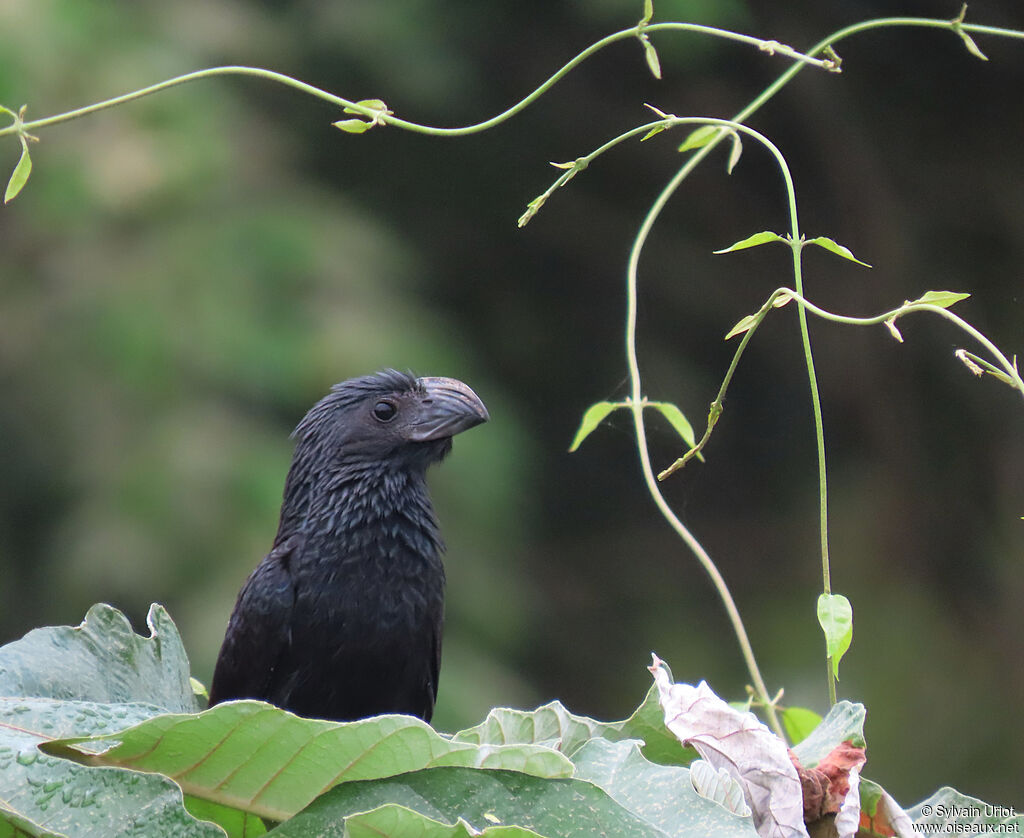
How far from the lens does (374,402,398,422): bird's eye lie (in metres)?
2.10

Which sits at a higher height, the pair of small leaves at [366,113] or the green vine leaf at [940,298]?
the pair of small leaves at [366,113]

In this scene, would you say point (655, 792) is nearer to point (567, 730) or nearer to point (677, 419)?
point (567, 730)

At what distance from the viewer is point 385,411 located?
2.10 metres

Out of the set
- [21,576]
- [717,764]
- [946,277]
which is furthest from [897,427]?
[717,764]

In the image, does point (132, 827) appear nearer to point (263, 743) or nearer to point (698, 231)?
point (263, 743)

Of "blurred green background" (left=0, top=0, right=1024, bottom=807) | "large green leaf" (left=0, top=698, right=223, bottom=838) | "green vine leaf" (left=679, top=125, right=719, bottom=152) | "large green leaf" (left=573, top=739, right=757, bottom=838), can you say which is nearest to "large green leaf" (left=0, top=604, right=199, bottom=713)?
"large green leaf" (left=0, top=698, right=223, bottom=838)

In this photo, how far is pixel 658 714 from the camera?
1052 mm

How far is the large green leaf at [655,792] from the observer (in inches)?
31.8

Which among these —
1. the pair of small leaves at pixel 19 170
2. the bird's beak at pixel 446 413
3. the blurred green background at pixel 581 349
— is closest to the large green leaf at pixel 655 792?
the pair of small leaves at pixel 19 170

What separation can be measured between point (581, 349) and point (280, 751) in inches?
195

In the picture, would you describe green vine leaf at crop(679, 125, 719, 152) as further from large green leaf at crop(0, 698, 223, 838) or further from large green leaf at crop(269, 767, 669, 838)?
large green leaf at crop(0, 698, 223, 838)

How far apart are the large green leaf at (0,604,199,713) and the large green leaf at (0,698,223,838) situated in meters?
0.20

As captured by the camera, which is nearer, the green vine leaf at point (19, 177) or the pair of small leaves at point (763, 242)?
the pair of small leaves at point (763, 242)

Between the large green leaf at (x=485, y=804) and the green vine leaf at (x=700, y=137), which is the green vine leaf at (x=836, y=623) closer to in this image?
the large green leaf at (x=485, y=804)
